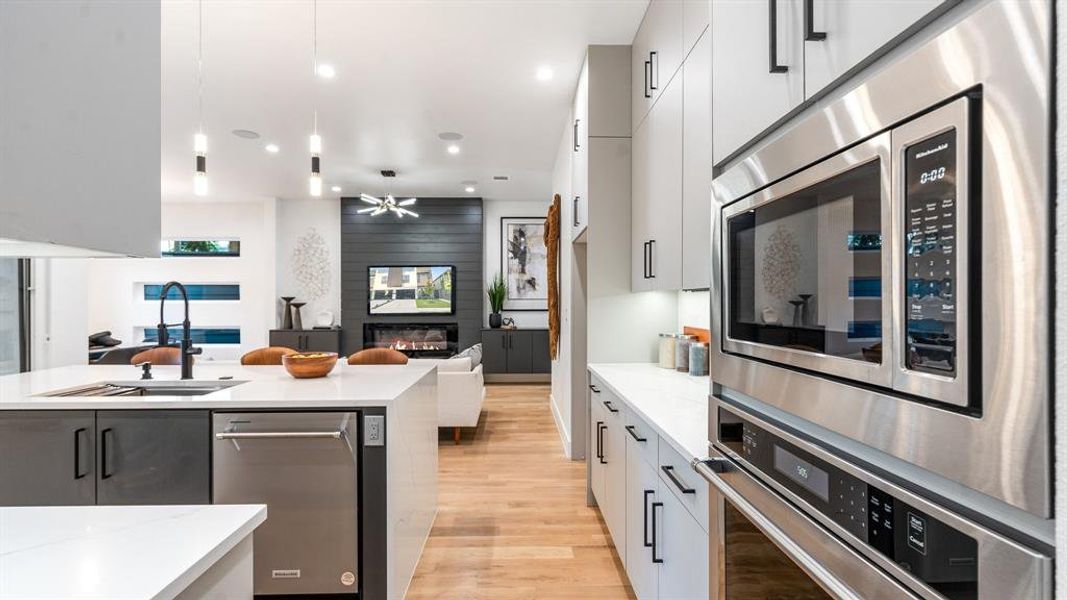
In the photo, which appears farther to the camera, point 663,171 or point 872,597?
point 663,171

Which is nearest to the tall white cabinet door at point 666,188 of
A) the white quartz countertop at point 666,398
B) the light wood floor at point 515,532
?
the white quartz countertop at point 666,398

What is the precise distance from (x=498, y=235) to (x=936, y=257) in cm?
751

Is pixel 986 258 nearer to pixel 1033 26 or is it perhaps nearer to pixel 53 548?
pixel 1033 26

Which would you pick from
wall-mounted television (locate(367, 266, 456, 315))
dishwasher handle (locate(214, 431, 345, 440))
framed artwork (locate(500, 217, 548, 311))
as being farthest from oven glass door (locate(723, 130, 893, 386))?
wall-mounted television (locate(367, 266, 456, 315))

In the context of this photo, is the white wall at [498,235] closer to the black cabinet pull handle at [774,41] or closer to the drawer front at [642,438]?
the drawer front at [642,438]

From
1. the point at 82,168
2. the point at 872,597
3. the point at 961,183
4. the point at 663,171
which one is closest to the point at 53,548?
the point at 82,168

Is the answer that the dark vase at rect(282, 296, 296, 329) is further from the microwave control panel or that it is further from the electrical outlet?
the microwave control panel

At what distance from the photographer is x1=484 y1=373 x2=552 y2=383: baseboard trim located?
7.39 meters

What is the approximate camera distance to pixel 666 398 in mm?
1970

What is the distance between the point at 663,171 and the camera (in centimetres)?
237

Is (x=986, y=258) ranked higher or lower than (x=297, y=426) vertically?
higher

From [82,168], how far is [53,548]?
0.59 meters

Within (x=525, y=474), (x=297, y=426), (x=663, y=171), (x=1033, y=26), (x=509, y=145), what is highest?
(x=509, y=145)

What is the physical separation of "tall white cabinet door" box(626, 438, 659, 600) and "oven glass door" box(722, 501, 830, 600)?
576mm
